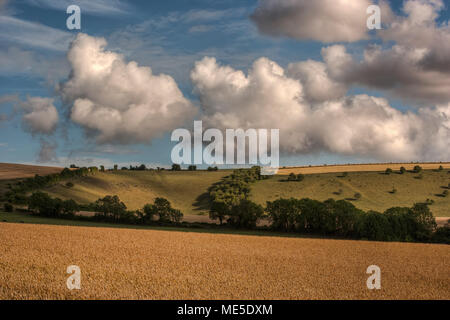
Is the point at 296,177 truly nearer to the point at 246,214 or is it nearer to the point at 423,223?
the point at 246,214

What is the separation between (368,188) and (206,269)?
359ft

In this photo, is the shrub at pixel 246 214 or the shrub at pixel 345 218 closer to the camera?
the shrub at pixel 345 218

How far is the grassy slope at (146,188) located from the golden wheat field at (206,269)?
65716mm

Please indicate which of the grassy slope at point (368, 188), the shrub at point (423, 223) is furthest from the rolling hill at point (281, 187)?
the shrub at point (423, 223)

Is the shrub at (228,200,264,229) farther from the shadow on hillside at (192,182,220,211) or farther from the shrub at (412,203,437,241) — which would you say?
the shadow on hillside at (192,182,220,211)

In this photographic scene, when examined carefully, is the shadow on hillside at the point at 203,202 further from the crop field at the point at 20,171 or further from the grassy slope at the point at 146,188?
the crop field at the point at 20,171

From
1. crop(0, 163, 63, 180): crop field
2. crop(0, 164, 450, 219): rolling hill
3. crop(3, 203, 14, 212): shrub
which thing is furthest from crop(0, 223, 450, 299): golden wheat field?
crop(0, 163, 63, 180): crop field

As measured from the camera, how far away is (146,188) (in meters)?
141

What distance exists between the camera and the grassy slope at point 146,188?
4591 inches

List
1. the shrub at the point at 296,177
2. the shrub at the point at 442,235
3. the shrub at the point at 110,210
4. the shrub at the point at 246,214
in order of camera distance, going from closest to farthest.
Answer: the shrub at the point at 442,235, the shrub at the point at 246,214, the shrub at the point at 110,210, the shrub at the point at 296,177

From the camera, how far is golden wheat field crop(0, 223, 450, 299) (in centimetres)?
2358

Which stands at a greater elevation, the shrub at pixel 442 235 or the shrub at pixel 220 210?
the shrub at pixel 220 210
